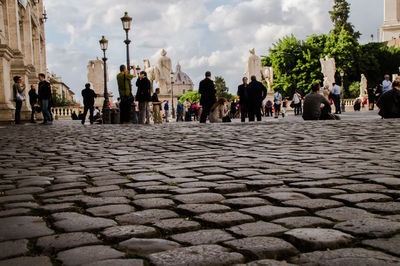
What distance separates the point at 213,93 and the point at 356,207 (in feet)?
47.2

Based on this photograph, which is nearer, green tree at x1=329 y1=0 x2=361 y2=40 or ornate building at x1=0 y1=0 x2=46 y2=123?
ornate building at x1=0 y1=0 x2=46 y2=123

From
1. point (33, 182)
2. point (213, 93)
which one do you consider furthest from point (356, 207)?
point (213, 93)

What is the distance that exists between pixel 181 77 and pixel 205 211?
153 metres

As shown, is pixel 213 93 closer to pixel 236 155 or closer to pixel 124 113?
pixel 124 113

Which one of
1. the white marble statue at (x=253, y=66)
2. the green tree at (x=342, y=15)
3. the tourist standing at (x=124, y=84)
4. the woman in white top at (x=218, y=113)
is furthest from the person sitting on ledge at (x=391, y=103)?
the green tree at (x=342, y=15)

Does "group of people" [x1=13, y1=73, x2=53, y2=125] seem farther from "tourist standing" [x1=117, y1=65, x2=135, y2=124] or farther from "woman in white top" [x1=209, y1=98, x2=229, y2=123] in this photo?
"woman in white top" [x1=209, y1=98, x2=229, y2=123]

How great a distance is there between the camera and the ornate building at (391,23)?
269 ft

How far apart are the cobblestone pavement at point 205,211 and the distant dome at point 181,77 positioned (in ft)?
489

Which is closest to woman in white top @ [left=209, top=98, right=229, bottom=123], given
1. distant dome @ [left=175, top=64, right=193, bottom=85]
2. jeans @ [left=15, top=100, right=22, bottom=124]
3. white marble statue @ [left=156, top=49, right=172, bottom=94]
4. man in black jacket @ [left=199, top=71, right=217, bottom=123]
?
man in black jacket @ [left=199, top=71, right=217, bottom=123]

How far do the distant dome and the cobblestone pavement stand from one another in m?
149

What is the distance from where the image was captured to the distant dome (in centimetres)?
15364

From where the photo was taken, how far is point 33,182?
4.32 meters

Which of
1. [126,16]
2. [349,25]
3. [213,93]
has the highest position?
[349,25]

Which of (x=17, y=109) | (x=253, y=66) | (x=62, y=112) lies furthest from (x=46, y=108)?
(x=253, y=66)
